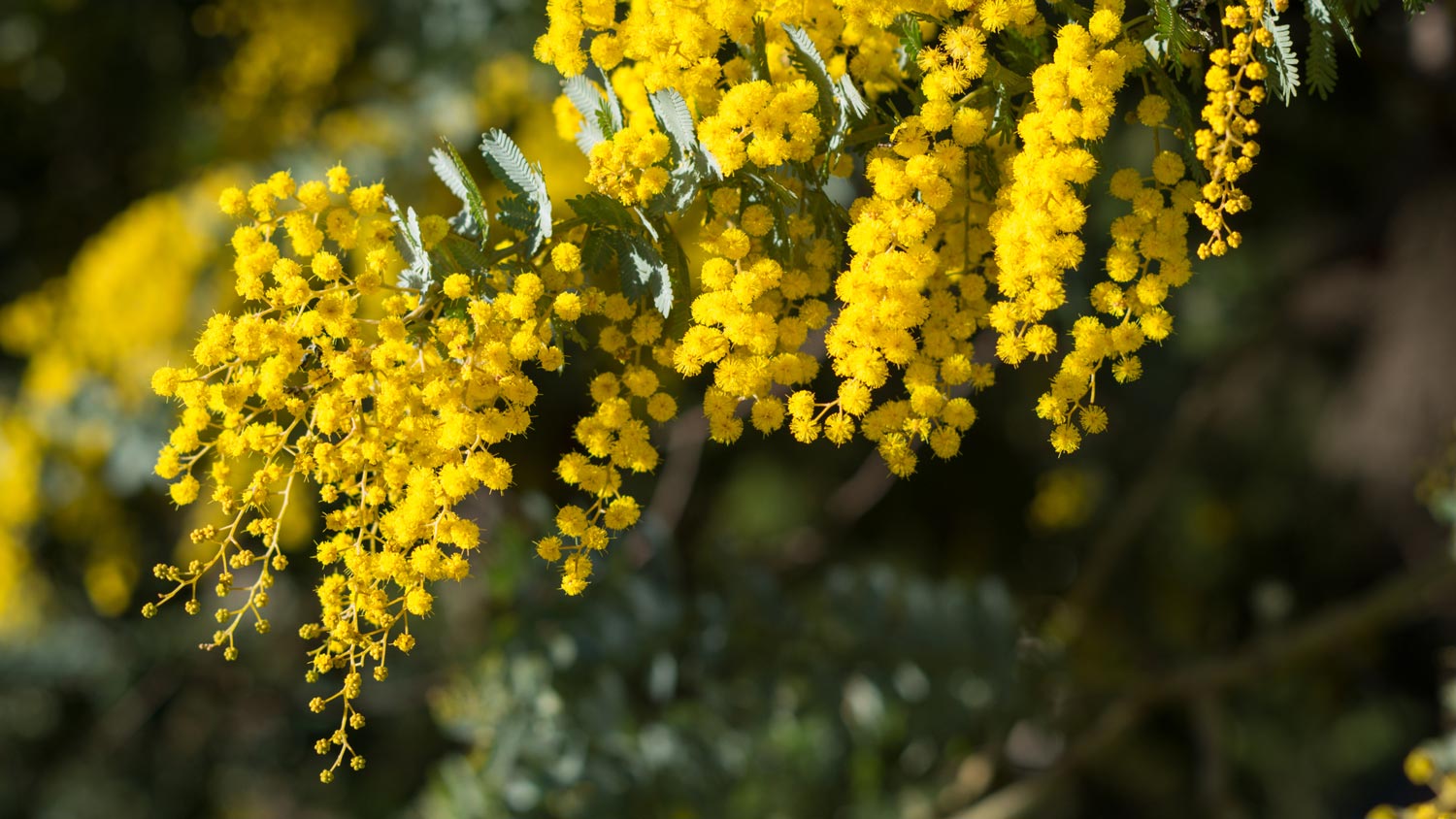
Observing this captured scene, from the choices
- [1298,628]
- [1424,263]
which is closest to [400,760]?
[1298,628]

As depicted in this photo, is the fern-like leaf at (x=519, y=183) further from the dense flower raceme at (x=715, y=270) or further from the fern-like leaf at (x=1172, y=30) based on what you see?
the fern-like leaf at (x=1172, y=30)

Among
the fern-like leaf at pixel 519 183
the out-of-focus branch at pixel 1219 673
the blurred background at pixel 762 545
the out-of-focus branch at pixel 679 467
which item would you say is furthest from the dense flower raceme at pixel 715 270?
the out-of-focus branch at pixel 679 467

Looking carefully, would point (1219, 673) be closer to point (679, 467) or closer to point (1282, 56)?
point (679, 467)

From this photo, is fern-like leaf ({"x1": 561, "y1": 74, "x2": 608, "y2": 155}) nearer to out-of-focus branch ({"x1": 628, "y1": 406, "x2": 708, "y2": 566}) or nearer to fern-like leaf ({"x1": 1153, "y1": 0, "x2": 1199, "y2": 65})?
fern-like leaf ({"x1": 1153, "y1": 0, "x2": 1199, "y2": 65})

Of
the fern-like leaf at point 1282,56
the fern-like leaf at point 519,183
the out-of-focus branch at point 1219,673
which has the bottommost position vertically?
the out-of-focus branch at point 1219,673

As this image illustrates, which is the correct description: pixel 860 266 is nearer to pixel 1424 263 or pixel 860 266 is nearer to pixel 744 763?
pixel 744 763

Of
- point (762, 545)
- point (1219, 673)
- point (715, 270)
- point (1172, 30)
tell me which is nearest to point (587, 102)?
point (715, 270)
